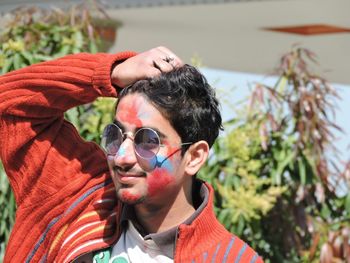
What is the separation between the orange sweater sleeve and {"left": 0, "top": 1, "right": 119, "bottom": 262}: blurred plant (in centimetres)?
145

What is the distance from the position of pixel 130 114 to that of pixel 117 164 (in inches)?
5.4

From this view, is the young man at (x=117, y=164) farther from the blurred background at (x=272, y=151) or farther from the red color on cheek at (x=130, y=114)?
the blurred background at (x=272, y=151)

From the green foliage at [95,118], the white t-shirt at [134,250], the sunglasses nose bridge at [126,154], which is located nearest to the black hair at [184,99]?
the sunglasses nose bridge at [126,154]

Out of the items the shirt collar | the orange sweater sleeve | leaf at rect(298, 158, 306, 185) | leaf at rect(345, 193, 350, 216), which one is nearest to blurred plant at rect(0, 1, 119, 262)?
leaf at rect(298, 158, 306, 185)

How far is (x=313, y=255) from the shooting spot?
4.36 metres

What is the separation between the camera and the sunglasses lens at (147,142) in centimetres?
237

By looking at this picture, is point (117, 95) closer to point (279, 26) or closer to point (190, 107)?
point (190, 107)

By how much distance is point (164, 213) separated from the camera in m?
2.46

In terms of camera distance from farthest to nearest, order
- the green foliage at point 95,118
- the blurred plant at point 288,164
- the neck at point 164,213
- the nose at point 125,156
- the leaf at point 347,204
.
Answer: the leaf at point 347,204
the blurred plant at point 288,164
the green foliage at point 95,118
the neck at point 164,213
the nose at point 125,156

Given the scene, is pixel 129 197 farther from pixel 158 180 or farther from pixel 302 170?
pixel 302 170

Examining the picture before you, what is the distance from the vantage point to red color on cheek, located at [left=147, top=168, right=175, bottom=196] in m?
2.38

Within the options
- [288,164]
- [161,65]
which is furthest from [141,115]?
A: [288,164]

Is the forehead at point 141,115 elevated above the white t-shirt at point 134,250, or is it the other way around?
the forehead at point 141,115

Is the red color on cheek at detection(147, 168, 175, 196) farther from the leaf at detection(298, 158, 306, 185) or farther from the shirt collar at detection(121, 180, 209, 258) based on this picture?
the leaf at detection(298, 158, 306, 185)
